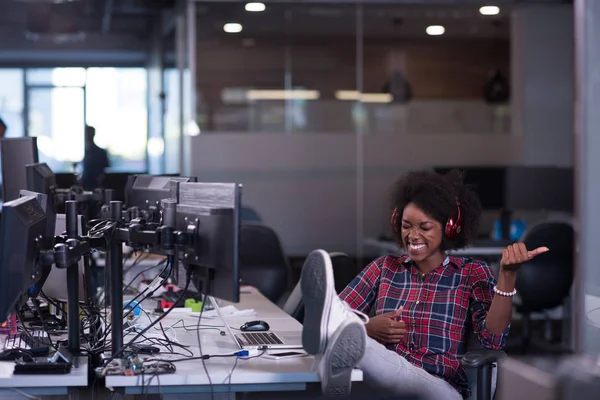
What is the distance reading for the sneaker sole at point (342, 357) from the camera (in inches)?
96.0

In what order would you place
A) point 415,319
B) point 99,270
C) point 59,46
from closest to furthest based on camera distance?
point 415,319 → point 99,270 → point 59,46

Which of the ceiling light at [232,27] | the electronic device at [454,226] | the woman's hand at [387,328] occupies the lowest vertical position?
the woman's hand at [387,328]

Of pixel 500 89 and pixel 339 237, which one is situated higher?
pixel 500 89

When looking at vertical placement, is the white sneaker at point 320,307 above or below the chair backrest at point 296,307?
above

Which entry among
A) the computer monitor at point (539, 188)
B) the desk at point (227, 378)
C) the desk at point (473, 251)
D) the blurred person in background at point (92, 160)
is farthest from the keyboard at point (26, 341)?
the blurred person in background at point (92, 160)

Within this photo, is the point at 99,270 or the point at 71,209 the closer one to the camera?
the point at 71,209

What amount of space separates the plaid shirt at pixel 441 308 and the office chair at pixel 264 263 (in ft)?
6.51

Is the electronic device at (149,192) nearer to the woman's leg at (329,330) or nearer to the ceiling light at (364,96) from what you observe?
the woman's leg at (329,330)

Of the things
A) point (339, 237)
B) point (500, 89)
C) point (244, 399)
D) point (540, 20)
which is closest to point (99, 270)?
point (339, 237)

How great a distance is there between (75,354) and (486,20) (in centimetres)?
611

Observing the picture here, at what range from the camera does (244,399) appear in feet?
8.96

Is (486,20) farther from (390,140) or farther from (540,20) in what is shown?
(390,140)

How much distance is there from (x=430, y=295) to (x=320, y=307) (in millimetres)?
798

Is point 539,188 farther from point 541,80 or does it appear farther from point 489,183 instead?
point 541,80
